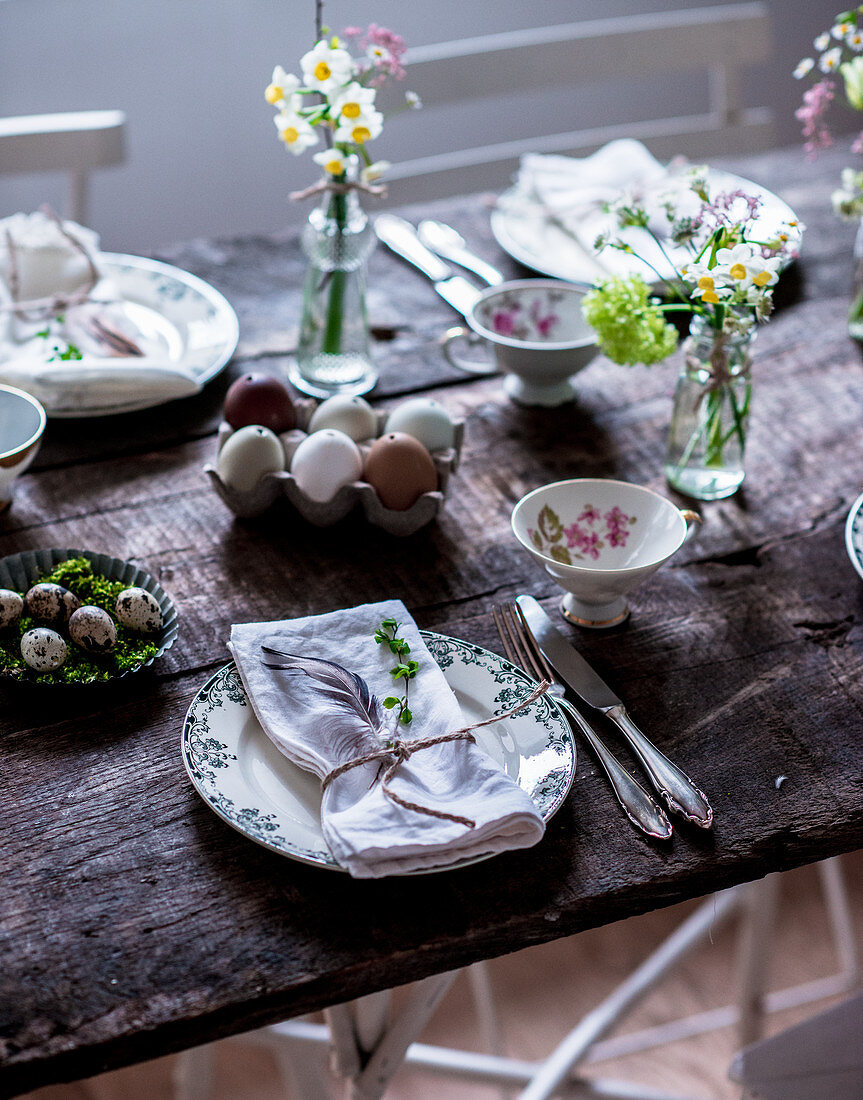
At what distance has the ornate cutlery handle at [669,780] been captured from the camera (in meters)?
0.68

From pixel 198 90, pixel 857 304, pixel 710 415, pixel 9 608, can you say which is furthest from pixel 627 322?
pixel 198 90

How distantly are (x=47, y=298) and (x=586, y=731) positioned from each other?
2.50 ft

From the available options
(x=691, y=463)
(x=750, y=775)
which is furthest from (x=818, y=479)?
(x=750, y=775)

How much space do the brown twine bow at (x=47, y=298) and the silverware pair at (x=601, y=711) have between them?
23.5 inches

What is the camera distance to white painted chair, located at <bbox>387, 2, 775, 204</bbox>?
1.66 m

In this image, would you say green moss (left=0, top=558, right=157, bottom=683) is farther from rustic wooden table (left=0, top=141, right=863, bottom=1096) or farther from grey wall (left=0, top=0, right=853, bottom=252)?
grey wall (left=0, top=0, right=853, bottom=252)

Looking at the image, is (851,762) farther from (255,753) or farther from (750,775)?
(255,753)

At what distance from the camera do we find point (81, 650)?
2.49ft

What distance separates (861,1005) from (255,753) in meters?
0.61

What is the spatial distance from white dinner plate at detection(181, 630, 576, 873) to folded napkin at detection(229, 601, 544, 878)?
2 cm

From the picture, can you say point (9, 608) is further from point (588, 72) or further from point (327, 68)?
point (588, 72)

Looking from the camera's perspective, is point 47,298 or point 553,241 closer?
point 47,298

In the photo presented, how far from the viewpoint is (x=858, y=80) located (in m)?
1.19

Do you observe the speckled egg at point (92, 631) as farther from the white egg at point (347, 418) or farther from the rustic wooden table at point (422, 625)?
the white egg at point (347, 418)
